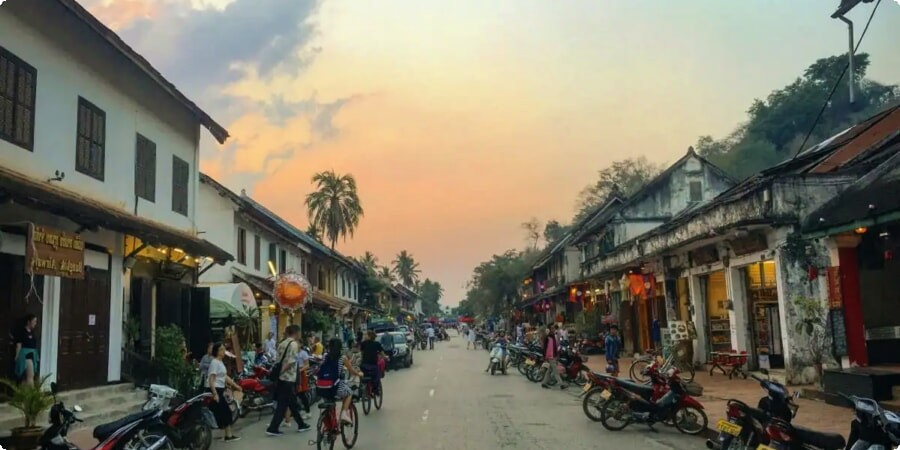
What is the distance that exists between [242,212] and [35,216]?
53.3ft

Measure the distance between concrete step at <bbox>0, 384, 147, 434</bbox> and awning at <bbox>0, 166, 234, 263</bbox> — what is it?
9.92 feet

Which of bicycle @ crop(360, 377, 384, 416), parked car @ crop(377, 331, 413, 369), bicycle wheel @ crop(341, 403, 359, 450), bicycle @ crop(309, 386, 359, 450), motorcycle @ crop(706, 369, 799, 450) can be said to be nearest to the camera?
motorcycle @ crop(706, 369, 799, 450)

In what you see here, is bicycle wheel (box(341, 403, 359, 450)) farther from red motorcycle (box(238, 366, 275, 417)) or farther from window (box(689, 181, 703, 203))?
window (box(689, 181, 703, 203))

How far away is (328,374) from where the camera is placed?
1094 cm

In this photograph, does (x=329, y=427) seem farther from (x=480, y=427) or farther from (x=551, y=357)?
(x=551, y=357)

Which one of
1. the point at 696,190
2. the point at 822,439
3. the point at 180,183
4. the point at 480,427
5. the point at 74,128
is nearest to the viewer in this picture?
the point at 822,439

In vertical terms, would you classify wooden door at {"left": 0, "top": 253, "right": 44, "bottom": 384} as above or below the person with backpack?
above

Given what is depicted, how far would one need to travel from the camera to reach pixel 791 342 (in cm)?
1650

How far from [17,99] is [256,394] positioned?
7.29 meters

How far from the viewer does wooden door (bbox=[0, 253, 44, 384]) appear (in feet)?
36.4

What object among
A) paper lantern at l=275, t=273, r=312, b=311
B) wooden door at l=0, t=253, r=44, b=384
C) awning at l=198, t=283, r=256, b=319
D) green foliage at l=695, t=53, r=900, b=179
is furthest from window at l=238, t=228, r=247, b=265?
green foliage at l=695, t=53, r=900, b=179

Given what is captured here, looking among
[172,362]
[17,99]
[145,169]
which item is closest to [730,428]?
[172,362]

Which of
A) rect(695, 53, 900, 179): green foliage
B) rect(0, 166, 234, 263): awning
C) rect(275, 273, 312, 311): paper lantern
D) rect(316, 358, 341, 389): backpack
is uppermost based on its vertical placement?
rect(695, 53, 900, 179): green foliage

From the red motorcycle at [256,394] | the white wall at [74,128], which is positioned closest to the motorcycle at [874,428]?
the red motorcycle at [256,394]
